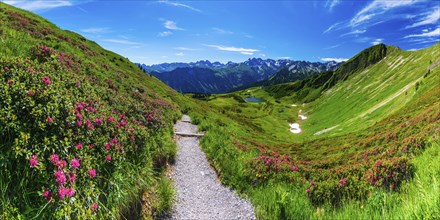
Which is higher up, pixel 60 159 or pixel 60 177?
pixel 60 159

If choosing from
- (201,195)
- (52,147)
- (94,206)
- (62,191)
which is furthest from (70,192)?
(201,195)

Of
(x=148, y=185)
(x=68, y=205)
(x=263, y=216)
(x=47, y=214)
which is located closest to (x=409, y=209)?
(x=263, y=216)

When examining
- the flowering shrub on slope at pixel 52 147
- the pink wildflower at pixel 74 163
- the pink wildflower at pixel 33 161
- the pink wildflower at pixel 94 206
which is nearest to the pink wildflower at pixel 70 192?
the flowering shrub on slope at pixel 52 147

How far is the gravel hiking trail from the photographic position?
11.1m

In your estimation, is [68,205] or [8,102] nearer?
[68,205]

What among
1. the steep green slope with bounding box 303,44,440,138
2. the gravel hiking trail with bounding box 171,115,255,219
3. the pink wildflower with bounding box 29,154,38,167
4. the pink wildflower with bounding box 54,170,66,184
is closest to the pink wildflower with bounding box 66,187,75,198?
the pink wildflower with bounding box 54,170,66,184

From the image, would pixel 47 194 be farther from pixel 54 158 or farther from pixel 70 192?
pixel 54 158

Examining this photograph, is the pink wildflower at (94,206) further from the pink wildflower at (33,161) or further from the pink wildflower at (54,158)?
the pink wildflower at (33,161)

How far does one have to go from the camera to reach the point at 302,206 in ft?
28.4

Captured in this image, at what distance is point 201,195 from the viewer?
13.3 m

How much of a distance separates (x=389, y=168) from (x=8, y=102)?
47.5ft

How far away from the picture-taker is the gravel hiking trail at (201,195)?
1107cm

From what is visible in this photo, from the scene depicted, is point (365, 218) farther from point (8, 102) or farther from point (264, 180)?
point (8, 102)

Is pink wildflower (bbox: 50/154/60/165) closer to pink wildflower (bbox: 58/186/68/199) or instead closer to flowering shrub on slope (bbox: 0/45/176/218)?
flowering shrub on slope (bbox: 0/45/176/218)
